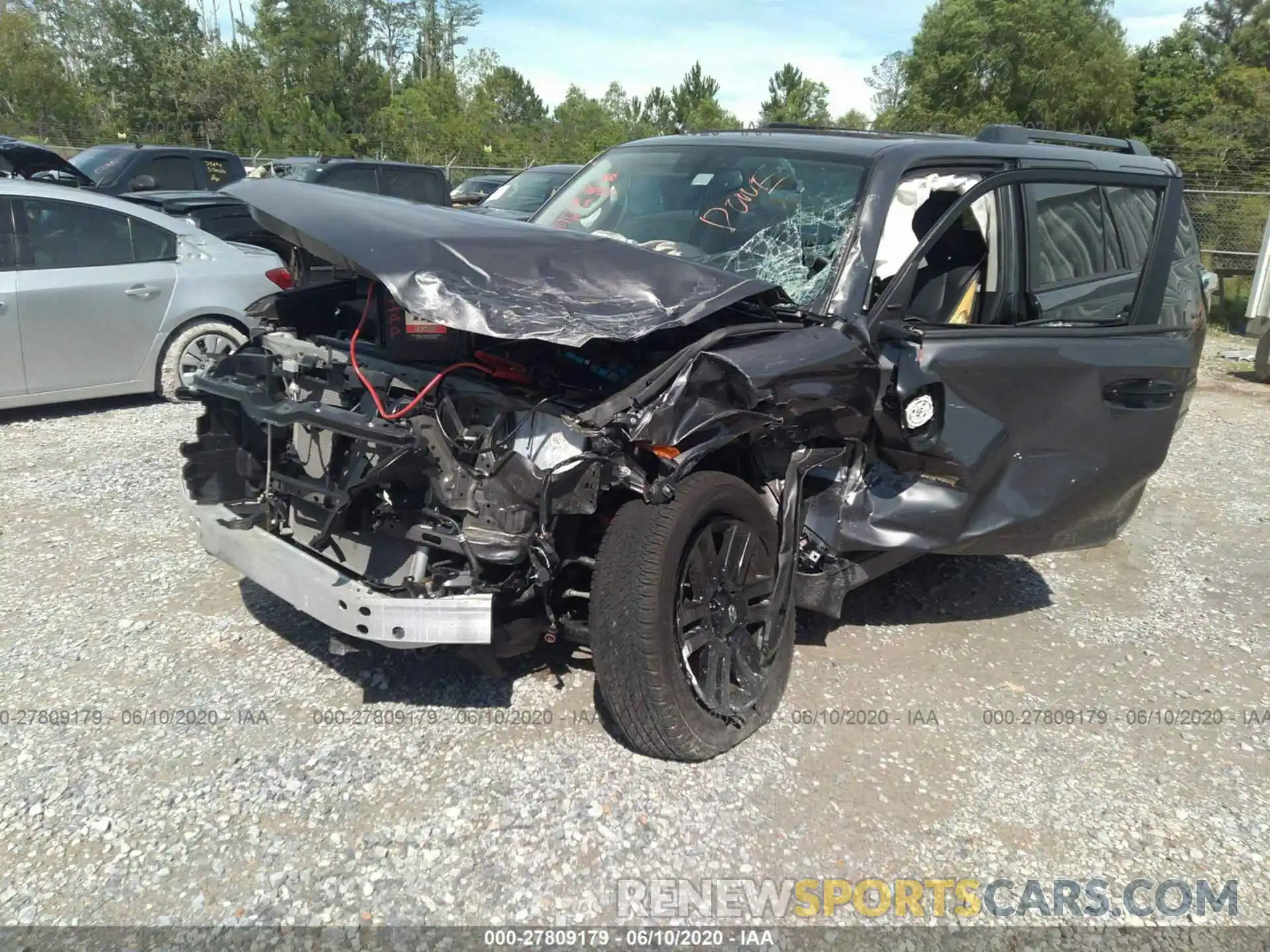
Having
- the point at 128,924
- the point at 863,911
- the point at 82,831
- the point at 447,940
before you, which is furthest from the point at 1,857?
the point at 863,911

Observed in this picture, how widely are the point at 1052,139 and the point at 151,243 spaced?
6090 millimetres

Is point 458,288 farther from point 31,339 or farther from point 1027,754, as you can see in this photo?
point 31,339

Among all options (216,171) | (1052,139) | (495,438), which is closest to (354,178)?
(216,171)

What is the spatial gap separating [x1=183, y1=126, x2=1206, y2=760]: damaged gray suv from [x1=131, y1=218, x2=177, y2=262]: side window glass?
3719 mm

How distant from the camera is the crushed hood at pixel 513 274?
2.82m

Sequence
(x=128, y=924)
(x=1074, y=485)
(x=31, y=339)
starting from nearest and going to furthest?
(x=128, y=924) → (x=1074, y=485) → (x=31, y=339)

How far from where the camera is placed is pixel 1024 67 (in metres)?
39.3

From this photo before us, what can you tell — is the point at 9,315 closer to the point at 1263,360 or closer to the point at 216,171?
the point at 216,171

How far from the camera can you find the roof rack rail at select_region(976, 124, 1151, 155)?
14.7 ft

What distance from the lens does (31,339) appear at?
254 inches

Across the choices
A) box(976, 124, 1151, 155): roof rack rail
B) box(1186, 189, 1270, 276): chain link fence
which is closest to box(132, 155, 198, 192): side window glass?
box(976, 124, 1151, 155): roof rack rail

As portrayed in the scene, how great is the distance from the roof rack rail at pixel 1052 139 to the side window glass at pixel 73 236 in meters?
5.81

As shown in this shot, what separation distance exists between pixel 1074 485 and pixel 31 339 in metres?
6.36

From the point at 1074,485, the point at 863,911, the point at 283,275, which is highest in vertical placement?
the point at 283,275
